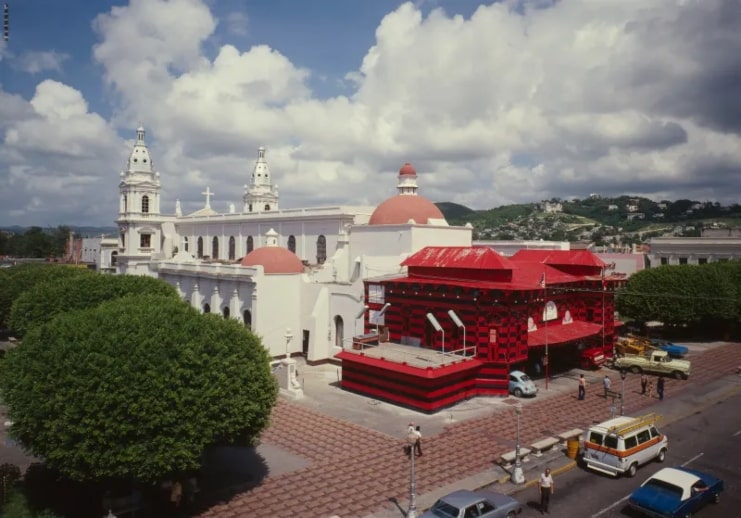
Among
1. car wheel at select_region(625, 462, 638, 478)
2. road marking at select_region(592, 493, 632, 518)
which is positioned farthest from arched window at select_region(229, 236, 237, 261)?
road marking at select_region(592, 493, 632, 518)

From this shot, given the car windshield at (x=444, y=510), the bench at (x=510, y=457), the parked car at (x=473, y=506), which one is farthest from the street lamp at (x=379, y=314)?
the car windshield at (x=444, y=510)

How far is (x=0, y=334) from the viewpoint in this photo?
178 ft

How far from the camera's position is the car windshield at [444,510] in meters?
15.3

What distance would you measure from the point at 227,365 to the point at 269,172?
204ft

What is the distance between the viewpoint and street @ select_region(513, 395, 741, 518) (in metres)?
17.5

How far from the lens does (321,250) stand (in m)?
52.2

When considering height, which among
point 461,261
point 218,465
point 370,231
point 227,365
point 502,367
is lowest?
point 218,465

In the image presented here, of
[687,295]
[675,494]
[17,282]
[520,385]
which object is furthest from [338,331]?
[17,282]

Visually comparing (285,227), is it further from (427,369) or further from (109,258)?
(109,258)

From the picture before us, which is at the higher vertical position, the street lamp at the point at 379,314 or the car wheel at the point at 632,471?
the street lamp at the point at 379,314

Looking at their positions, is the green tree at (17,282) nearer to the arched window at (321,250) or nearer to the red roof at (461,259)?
the arched window at (321,250)

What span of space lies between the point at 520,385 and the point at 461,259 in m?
8.18

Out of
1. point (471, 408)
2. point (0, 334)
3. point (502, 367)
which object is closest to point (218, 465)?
point (471, 408)

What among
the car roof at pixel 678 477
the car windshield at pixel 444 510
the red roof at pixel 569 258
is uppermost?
the red roof at pixel 569 258
